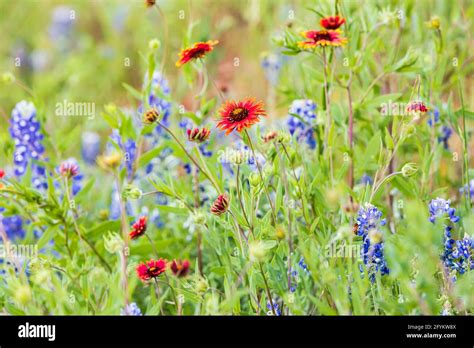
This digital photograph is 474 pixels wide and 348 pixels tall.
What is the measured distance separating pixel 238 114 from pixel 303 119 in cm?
41

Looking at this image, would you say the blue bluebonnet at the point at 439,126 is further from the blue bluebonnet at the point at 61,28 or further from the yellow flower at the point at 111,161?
the blue bluebonnet at the point at 61,28

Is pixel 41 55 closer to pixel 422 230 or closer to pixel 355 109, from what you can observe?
pixel 355 109

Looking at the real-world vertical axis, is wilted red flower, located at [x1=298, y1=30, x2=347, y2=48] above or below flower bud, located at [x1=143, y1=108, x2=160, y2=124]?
above

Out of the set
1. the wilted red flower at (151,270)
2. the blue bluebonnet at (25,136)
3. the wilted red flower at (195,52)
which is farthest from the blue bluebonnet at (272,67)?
the wilted red flower at (151,270)

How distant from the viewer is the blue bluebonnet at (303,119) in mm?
1494

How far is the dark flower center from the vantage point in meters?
1.08

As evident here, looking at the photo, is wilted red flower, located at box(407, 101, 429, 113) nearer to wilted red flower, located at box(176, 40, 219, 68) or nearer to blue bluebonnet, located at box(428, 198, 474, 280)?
blue bluebonnet, located at box(428, 198, 474, 280)

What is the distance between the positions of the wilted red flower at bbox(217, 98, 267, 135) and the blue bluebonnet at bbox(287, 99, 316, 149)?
390 millimetres

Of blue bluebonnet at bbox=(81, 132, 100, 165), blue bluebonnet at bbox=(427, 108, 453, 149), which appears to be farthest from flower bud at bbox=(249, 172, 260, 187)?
blue bluebonnet at bbox=(81, 132, 100, 165)

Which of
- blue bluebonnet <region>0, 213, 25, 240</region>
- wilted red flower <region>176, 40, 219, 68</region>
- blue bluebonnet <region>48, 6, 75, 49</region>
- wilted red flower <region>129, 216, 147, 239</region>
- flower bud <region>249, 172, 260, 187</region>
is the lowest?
wilted red flower <region>129, 216, 147, 239</region>

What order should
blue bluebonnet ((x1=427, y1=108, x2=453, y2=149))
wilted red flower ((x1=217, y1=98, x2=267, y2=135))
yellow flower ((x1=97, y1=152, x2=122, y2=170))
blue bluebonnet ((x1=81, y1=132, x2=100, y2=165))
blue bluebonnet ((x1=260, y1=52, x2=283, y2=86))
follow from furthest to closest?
blue bluebonnet ((x1=81, y1=132, x2=100, y2=165))
blue bluebonnet ((x1=260, y1=52, x2=283, y2=86))
blue bluebonnet ((x1=427, y1=108, x2=453, y2=149))
wilted red flower ((x1=217, y1=98, x2=267, y2=135))
yellow flower ((x1=97, y1=152, x2=122, y2=170))
